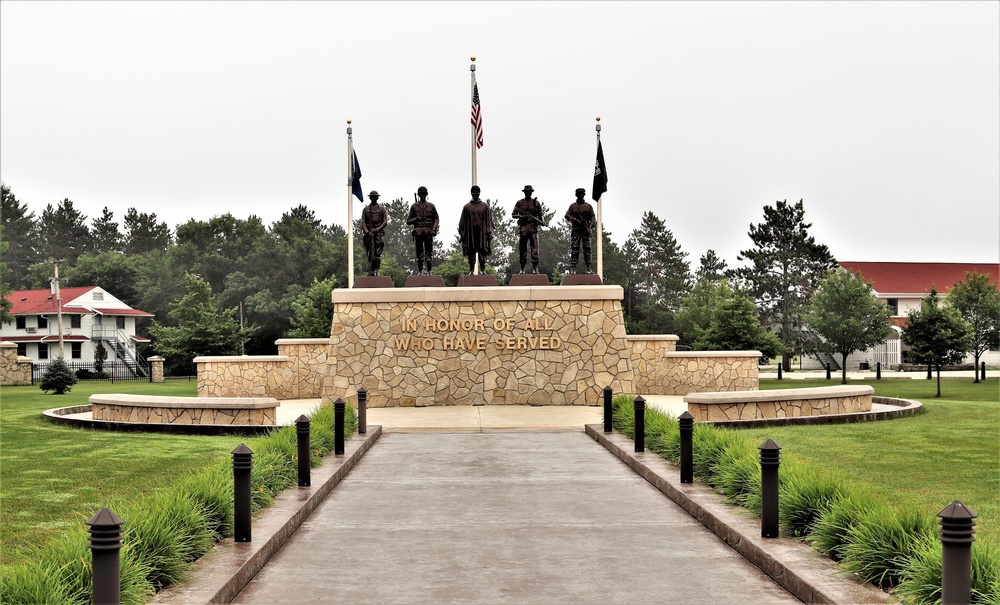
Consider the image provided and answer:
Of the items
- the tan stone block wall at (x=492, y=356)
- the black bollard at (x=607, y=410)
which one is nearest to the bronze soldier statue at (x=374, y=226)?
the tan stone block wall at (x=492, y=356)

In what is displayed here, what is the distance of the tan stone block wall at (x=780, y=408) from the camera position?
1759cm

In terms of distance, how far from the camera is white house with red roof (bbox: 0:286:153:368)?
67500 mm

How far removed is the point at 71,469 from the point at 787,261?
66.4 m

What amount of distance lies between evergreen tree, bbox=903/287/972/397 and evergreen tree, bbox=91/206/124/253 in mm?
92615

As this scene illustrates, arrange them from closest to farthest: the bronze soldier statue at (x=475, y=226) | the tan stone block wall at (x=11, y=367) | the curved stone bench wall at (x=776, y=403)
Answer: the curved stone bench wall at (x=776, y=403) → the bronze soldier statue at (x=475, y=226) → the tan stone block wall at (x=11, y=367)

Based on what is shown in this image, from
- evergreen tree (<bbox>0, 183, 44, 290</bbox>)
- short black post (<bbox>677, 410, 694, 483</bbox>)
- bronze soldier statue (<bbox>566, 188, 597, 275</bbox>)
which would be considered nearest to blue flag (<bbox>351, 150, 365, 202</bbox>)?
bronze soldier statue (<bbox>566, 188, 597, 275</bbox>)

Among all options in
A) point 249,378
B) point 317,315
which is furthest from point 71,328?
point 249,378

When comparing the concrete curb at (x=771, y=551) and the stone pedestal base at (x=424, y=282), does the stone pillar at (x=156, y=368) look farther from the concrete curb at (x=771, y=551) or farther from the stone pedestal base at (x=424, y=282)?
the concrete curb at (x=771, y=551)

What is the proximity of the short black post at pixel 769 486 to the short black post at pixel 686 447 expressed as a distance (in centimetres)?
291

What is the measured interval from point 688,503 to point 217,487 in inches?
188

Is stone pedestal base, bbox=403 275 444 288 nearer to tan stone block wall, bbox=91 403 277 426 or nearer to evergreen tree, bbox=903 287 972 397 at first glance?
tan stone block wall, bbox=91 403 277 426

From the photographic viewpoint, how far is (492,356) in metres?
24.3

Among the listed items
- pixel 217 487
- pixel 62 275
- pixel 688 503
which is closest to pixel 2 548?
pixel 217 487

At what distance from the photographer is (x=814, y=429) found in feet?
57.8
